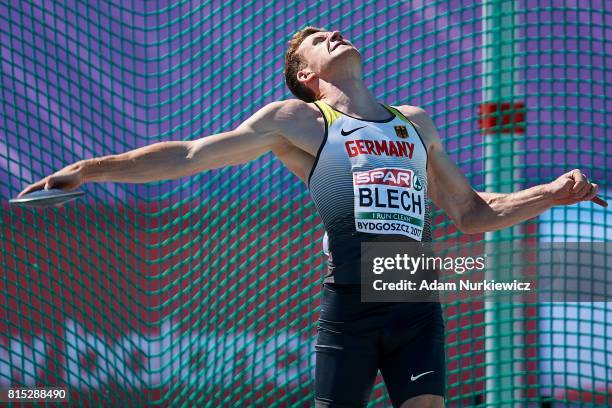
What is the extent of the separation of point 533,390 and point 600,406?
0.37 meters

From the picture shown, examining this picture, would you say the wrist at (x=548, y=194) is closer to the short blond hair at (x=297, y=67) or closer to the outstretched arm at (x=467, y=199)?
the outstretched arm at (x=467, y=199)

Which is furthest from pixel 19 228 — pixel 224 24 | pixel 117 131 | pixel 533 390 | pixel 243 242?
pixel 533 390

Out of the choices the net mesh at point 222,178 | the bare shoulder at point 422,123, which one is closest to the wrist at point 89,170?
the bare shoulder at point 422,123

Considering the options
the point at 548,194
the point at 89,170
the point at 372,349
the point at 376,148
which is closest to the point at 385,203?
the point at 376,148

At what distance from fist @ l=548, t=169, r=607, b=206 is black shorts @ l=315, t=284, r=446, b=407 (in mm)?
684

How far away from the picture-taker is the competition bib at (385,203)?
150 inches

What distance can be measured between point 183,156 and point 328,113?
595mm

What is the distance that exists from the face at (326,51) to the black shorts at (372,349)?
0.96m

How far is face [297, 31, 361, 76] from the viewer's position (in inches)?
163

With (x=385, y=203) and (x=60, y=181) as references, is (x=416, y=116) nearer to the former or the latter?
(x=385, y=203)

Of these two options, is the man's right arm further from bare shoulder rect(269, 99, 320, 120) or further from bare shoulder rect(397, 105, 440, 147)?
bare shoulder rect(397, 105, 440, 147)

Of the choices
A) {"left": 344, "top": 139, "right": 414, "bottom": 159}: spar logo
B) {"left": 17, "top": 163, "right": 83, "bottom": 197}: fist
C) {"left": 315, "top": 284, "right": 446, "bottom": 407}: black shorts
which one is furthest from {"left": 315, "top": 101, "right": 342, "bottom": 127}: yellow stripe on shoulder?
{"left": 17, "top": 163, "right": 83, "bottom": 197}: fist

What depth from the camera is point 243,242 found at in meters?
5.97

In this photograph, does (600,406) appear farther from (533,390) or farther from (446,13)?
(446,13)
